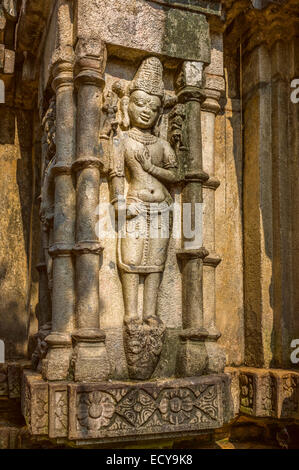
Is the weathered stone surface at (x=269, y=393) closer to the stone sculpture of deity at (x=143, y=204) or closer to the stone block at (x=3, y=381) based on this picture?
the stone sculpture of deity at (x=143, y=204)

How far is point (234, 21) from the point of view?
5.20 metres

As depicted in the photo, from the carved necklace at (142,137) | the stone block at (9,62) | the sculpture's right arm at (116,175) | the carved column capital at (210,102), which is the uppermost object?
the stone block at (9,62)

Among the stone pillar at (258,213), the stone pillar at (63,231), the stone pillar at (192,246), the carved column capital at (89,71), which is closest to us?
the stone pillar at (63,231)

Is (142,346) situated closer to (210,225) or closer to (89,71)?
(210,225)

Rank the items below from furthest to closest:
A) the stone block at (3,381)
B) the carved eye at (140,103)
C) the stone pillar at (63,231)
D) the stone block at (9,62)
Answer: the stone block at (9,62) → the stone block at (3,381) → the carved eye at (140,103) → the stone pillar at (63,231)

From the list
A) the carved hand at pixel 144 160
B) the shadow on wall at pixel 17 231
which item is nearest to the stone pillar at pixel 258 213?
the carved hand at pixel 144 160

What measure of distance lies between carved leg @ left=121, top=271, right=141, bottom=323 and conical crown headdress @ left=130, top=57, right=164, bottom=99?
1.56 m

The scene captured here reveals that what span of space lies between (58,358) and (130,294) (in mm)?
744

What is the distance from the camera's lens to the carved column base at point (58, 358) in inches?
150

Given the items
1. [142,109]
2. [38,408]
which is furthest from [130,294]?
[142,109]

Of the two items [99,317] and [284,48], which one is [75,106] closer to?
[99,317]

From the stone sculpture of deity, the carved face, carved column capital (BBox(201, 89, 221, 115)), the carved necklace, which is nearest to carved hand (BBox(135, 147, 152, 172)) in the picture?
the stone sculpture of deity

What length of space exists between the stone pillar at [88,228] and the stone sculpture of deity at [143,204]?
24cm

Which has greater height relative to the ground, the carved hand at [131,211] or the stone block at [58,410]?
the carved hand at [131,211]
